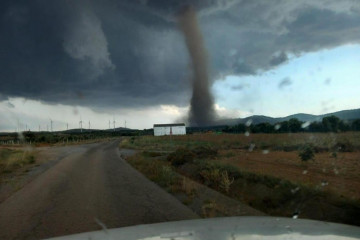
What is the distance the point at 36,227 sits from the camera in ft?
26.8

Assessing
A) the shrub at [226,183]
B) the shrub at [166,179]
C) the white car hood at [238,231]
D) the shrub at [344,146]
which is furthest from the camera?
the shrub at [344,146]

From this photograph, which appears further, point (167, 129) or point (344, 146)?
point (167, 129)

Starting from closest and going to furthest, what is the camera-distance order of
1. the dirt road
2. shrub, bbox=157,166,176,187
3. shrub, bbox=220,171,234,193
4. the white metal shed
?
the dirt road, shrub, bbox=220,171,234,193, shrub, bbox=157,166,176,187, the white metal shed

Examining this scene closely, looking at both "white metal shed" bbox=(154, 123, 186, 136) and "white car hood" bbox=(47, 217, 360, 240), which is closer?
"white car hood" bbox=(47, 217, 360, 240)

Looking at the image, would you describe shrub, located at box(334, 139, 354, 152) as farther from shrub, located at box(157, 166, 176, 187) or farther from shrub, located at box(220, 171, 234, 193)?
shrub, located at box(220, 171, 234, 193)

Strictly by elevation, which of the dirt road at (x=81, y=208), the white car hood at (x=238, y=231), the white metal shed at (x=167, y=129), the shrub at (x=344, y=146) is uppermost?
the white metal shed at (x=167, y=129)

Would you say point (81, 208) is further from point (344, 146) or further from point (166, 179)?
point (344, 146)

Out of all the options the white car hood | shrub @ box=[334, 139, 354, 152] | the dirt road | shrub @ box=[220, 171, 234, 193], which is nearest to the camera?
the white car hood

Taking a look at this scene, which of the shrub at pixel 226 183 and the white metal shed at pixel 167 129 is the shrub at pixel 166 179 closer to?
the shrub at pixel 226 183

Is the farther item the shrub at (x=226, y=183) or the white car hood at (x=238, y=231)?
the shrub at (x=226, y=183)

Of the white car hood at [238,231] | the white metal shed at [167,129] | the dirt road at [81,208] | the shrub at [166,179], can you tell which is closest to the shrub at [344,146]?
the shrub at [166,179]

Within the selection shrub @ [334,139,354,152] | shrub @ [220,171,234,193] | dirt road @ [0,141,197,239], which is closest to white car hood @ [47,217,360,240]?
dirt road @ [0,141,197,239]

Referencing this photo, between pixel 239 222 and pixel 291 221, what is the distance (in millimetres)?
622

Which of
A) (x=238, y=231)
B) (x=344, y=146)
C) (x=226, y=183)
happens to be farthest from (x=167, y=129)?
(x=238, y=231)
